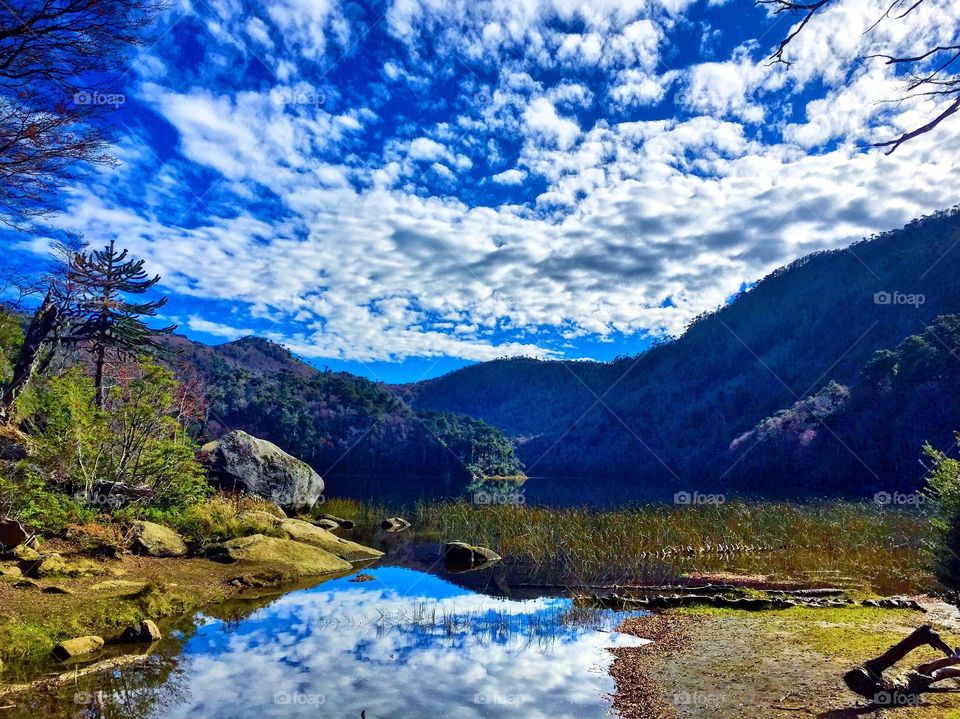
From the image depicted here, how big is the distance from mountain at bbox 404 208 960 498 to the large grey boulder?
145 ft

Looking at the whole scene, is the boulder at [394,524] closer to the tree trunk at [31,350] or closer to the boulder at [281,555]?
the boulder at [281,555]

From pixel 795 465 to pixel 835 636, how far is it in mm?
62414

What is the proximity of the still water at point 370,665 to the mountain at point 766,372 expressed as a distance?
53.0m

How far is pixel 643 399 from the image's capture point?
464ft

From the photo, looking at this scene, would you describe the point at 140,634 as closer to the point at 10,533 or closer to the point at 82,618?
the point at 82,618

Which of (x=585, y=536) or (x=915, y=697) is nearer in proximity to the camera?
(x=915, y=697)

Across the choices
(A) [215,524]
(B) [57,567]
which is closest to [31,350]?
(B) [57,567]

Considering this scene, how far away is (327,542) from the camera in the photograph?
65.7 feet

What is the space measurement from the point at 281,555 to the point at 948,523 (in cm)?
1566

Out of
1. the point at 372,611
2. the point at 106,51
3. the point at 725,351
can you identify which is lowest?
the point at 372,611

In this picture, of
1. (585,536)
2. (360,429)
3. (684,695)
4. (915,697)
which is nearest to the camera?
(915,697)

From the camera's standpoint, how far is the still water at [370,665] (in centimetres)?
746

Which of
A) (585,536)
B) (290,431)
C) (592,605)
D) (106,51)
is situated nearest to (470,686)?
(592,605)

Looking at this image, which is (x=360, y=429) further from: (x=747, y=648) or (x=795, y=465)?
(x=747, y=648)
